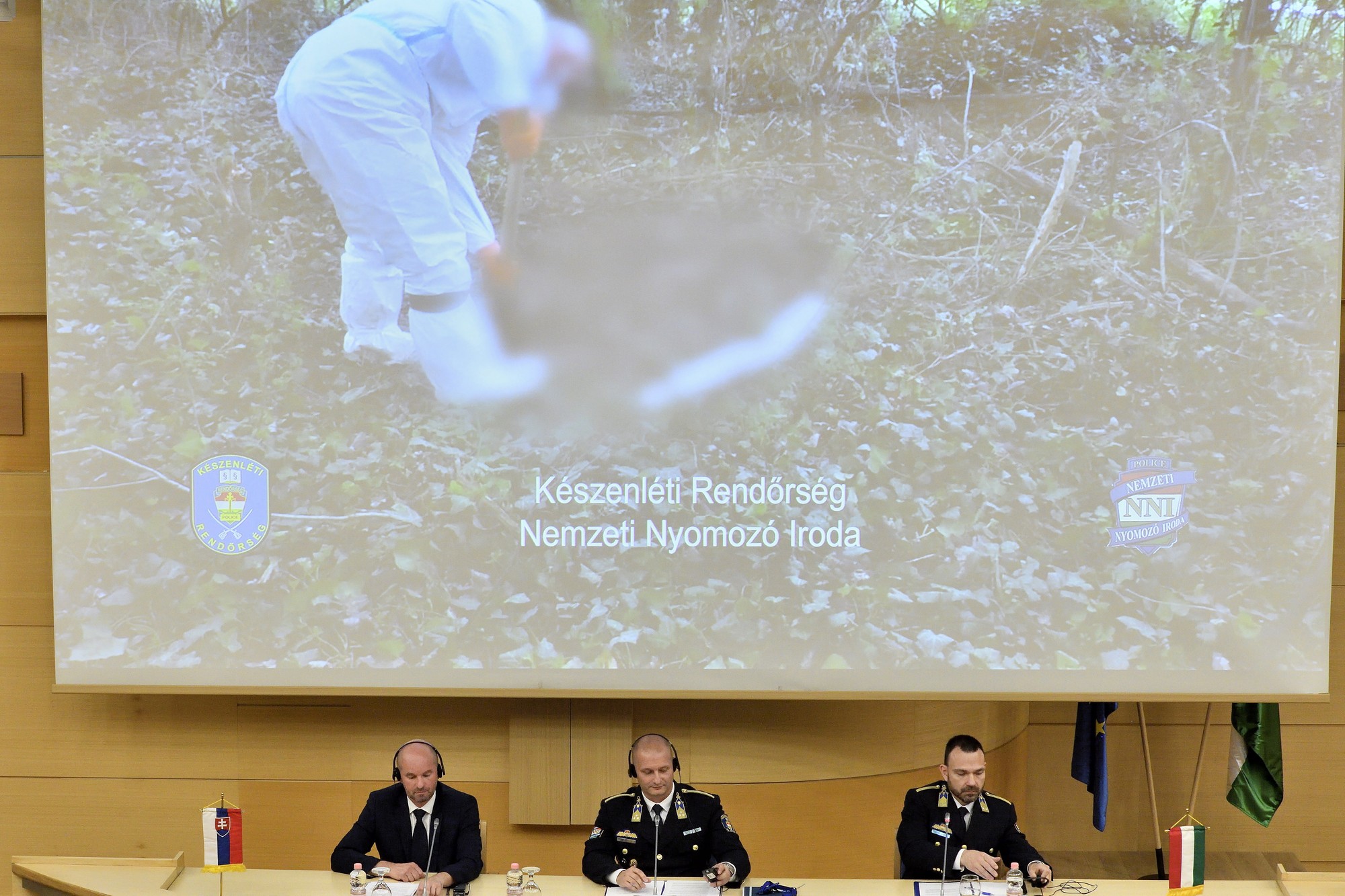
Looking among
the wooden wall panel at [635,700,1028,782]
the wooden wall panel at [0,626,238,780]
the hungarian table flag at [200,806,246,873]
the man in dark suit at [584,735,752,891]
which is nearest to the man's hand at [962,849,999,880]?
the man in dark suit at [584,735,752,891]

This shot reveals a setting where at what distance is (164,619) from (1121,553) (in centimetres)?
325

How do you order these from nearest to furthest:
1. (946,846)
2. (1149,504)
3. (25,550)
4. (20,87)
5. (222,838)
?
1. (222,838)
2. (946,846)
3. (1149,504)
4. (20,87)
5. (25,550)

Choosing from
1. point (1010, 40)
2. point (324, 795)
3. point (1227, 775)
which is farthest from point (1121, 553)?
point (324, 795)

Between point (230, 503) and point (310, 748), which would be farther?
point (310, 748)

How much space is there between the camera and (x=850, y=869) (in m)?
4.37

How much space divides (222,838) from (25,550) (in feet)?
6.19

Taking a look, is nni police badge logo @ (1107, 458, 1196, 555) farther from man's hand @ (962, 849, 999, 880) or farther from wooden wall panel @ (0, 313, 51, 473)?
wooden wall panel @ (0, 313, 51, 473)

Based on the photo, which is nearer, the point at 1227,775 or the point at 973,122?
the point at 973,122

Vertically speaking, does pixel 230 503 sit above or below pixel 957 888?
above

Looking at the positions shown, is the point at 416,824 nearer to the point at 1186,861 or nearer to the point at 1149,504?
the point at 1186,861

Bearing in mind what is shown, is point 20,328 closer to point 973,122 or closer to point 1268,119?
point 973,122

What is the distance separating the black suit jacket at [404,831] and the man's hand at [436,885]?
19 cm

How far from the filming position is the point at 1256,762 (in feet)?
14.0

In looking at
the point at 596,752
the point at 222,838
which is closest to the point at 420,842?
the point at 222,838
